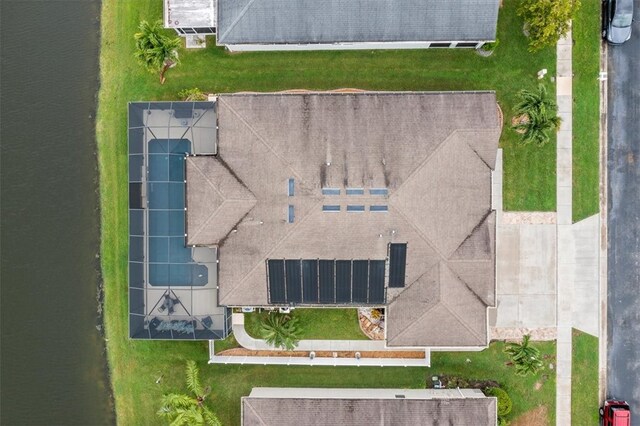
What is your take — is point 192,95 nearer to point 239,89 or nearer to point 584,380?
point 239,89

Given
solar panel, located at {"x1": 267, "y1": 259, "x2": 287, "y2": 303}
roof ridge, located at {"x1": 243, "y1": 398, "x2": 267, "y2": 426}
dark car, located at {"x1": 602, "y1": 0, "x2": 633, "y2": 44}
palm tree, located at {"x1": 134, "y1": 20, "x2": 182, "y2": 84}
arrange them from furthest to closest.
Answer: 1. dark car, located at {"x1": 602, "y1": 0, "x2": 633, "y2": 44}
2. roof ridge, located at {"x1": 243, "y1": 398, "x2": 267, "y2": 426}
3. solar panel, located at {"x1": 267, "y1": 259, "x2": 287, "y2": 303}
4. palm tree, located at {"x1": 134, "y1": 20, "x2": 182, "y2": 84}

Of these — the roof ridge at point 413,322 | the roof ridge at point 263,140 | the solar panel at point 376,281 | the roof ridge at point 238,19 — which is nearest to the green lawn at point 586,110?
the roof ridge at point 413,322

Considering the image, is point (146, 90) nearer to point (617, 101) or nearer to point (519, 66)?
point (519, 66)

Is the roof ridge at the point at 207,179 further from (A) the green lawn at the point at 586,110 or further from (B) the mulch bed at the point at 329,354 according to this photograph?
(A) the green lawn at the point at 586,110

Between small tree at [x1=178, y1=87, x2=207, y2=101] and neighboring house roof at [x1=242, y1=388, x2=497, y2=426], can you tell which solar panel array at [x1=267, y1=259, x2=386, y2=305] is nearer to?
neighboring house roof at [x1=242, y1=388, x2=497, y2=426]

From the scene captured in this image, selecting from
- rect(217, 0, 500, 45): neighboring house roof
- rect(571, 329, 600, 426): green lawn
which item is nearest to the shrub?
rect(217, 0, 500, 45): neighboring house roof
